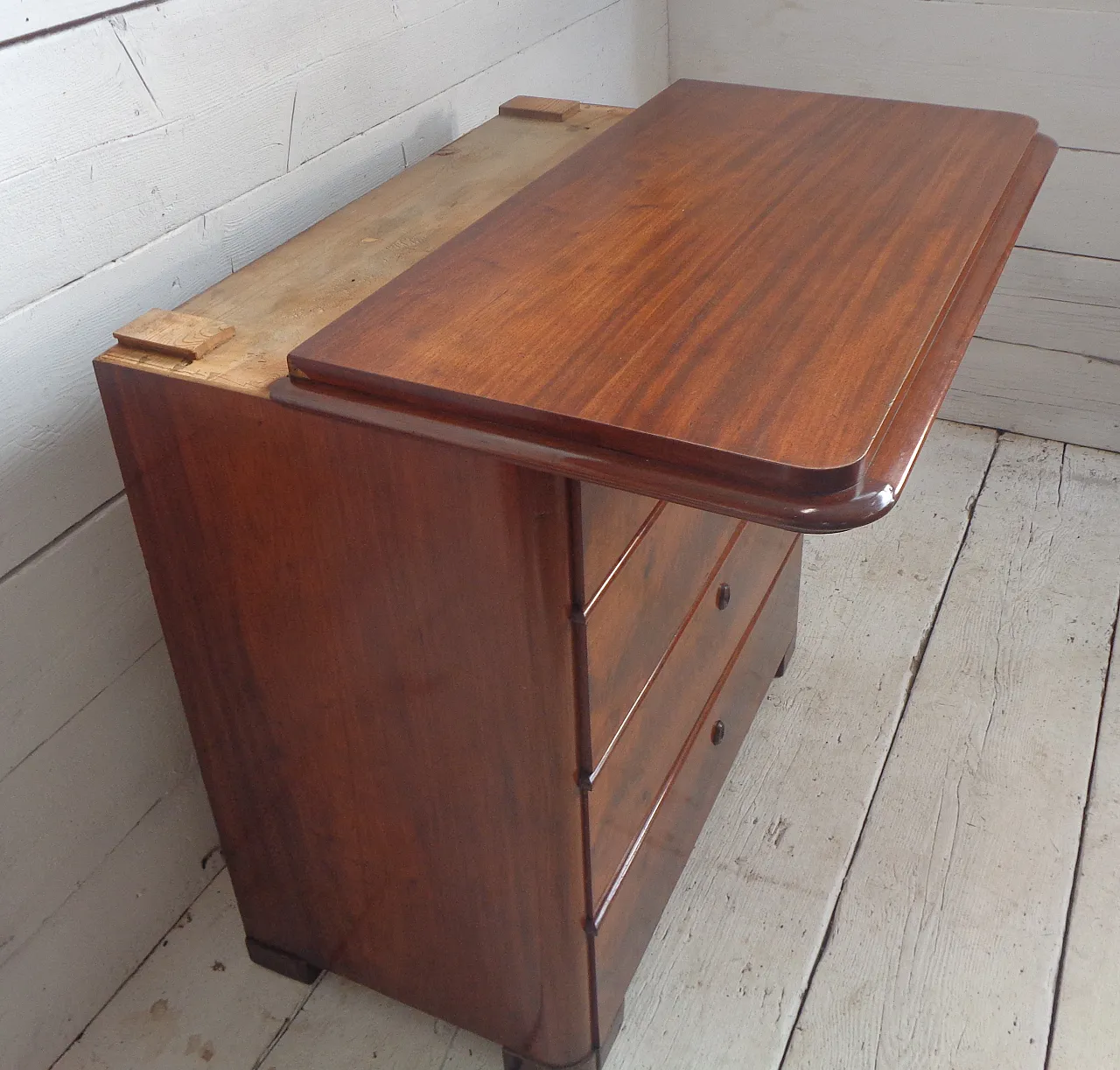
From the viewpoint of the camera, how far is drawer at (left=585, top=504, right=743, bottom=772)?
3.08 feet

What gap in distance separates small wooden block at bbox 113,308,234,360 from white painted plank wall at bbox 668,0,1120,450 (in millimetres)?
1481

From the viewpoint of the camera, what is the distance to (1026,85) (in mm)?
1915

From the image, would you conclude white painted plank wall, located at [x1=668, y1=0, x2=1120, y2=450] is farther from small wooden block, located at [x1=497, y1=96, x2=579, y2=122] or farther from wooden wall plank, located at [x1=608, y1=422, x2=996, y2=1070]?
small wooden block, located at [x1=497, y1=96, x2=579, y2=122]

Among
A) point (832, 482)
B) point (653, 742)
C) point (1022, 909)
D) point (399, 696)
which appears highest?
point (832, 482)

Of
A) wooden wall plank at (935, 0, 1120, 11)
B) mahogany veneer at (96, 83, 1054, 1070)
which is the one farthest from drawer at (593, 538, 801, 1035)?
wooden wall plank at (935, 0, 1120, 11)

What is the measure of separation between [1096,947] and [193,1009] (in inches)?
41.9

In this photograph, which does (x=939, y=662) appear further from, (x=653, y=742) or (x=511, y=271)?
(x=511, y=271)

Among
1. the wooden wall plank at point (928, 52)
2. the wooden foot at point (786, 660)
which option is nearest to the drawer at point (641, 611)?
the wooden foot at point (786, 660)

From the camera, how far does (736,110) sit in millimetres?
1250

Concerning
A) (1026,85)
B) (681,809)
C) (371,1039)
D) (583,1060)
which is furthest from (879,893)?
(1026,85)

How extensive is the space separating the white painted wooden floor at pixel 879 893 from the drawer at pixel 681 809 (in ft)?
0.33

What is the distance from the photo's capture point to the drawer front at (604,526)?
85 centimetres

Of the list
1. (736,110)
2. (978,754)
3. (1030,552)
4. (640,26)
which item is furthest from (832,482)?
(640,26)

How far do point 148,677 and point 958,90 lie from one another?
166 cm
